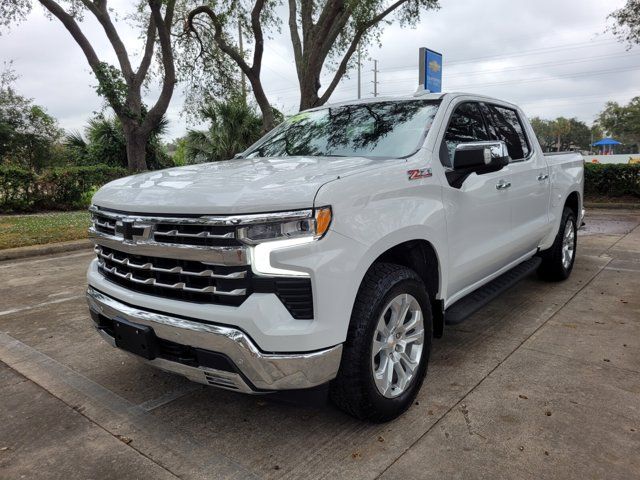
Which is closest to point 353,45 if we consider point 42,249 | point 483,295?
point 42,249

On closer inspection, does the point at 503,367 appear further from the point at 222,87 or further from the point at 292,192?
the point at 222,87

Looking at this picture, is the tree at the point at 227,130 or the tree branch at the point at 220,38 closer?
the tree branch at the point at 220,38

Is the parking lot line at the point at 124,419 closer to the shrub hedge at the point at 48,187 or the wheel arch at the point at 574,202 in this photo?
the wheel arch at the point at 574,202

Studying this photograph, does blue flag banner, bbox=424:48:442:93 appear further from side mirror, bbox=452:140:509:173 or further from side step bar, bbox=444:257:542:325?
side mirror, bbox=452:140:509:173

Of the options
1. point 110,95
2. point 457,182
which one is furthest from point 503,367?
point 110,95

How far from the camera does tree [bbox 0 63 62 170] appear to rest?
25188 millimetres

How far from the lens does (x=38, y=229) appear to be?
901cm

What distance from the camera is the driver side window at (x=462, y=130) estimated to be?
3215 millimetres

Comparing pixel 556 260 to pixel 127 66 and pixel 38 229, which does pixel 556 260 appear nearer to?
pixel 38 229

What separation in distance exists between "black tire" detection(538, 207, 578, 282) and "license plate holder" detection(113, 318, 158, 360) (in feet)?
13.4

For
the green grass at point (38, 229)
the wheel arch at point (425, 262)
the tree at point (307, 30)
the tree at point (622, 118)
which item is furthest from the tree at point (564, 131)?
the wheel arch at point (425, 262)

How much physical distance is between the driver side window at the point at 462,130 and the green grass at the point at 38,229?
683 cm

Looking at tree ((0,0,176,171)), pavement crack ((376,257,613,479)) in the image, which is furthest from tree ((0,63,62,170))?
pavement crack ((376,257,613,479))

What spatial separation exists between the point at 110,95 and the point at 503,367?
1394 cm
